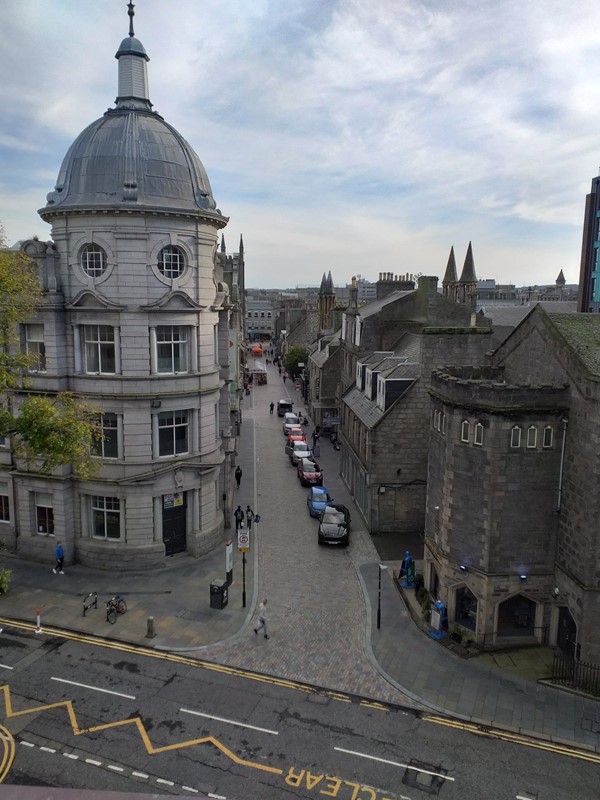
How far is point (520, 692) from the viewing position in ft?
58.4

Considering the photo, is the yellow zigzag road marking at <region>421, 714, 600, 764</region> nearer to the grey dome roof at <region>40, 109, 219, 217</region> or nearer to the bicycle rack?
the bicycle rack

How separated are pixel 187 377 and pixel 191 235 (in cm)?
642

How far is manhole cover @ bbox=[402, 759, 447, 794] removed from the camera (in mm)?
13859

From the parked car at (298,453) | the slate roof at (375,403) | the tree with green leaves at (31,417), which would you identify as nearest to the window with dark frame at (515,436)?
the slate roof at (375,403)

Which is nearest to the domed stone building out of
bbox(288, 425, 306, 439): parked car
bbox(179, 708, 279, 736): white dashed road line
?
bbox(179, 708, 279, 736): white dashed road line

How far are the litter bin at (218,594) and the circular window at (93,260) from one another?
14087 millimetres

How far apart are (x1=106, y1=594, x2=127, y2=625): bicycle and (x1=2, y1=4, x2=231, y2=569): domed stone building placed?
12.9ft

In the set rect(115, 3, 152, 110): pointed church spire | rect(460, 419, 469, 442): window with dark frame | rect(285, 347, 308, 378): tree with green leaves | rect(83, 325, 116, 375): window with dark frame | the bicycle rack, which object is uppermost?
rect(115, 3, 152, 110): pointed church spire

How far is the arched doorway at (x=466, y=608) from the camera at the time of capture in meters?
20.8

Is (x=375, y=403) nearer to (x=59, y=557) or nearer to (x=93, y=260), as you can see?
(x=93, y=260)

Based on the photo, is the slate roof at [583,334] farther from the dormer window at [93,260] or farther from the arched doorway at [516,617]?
the dormer window at [93,260]

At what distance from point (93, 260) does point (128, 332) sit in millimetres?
3527

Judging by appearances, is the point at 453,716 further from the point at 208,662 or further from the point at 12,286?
the point at 12,286

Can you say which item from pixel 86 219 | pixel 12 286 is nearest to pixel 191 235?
pixel 86 219
